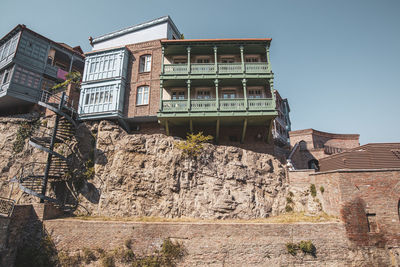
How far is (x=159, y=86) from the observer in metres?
19.5

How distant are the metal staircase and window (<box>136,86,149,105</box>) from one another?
5.52 metres

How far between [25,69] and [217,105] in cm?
1994

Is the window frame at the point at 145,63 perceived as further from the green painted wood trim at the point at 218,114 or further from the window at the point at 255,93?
the window at the point at 255,93

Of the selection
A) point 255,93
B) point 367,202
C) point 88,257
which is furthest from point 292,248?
point 255,93

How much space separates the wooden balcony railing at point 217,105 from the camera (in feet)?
56.8

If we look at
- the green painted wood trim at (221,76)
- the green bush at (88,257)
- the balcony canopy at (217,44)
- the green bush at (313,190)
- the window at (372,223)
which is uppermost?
the balcony canopy at (217,44)

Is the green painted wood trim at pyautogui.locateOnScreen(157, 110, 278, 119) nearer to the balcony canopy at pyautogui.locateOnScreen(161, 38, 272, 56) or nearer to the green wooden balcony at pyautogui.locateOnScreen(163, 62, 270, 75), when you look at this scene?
the green wooden balcony at pyautogui.locateOnScreen(163, 62, 270, 75)

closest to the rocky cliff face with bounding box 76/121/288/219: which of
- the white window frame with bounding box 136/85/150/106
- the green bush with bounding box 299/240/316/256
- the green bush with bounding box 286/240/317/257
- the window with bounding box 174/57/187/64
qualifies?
the green bush with bounding box 286/240/317/257

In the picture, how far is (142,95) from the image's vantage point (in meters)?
19.8

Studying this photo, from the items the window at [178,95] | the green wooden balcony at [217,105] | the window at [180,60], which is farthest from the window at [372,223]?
the window at [180,60]

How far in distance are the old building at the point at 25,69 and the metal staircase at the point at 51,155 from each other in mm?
4483

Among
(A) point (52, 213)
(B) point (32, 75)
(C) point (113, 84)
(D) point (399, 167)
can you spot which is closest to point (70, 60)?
(B) point (32, 75)

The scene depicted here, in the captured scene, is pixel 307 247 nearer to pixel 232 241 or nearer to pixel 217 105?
pixel 232 241

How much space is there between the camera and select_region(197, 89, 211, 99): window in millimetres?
19359
